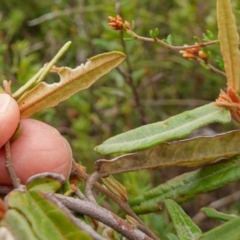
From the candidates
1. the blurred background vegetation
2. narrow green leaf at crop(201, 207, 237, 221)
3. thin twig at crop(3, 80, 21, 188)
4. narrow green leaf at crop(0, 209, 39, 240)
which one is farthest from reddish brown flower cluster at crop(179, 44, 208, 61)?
the blurred background vegetation

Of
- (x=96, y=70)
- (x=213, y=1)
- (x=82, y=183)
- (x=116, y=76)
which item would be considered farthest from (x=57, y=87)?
(x=213, y=1)

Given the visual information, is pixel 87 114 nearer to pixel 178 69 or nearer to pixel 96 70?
pixel 178 69

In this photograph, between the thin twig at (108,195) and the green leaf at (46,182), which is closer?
the green leaf at (46,182)

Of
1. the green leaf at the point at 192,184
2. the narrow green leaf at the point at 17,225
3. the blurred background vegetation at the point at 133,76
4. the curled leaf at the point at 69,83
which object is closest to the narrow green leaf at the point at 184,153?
the green leaf at the point at 192,184

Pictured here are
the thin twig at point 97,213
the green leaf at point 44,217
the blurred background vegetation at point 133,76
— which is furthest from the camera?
the blurred background vegetation at point 133,76

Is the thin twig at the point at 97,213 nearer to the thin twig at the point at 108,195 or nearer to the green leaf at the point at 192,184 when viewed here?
the thin twig at the point at 108,195

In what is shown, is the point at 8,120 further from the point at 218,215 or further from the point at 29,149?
the point at 218,215

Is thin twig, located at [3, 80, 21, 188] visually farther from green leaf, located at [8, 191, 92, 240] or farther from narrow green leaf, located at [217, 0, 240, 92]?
narrow green leaf, located at [217, 0, 240, 92]
